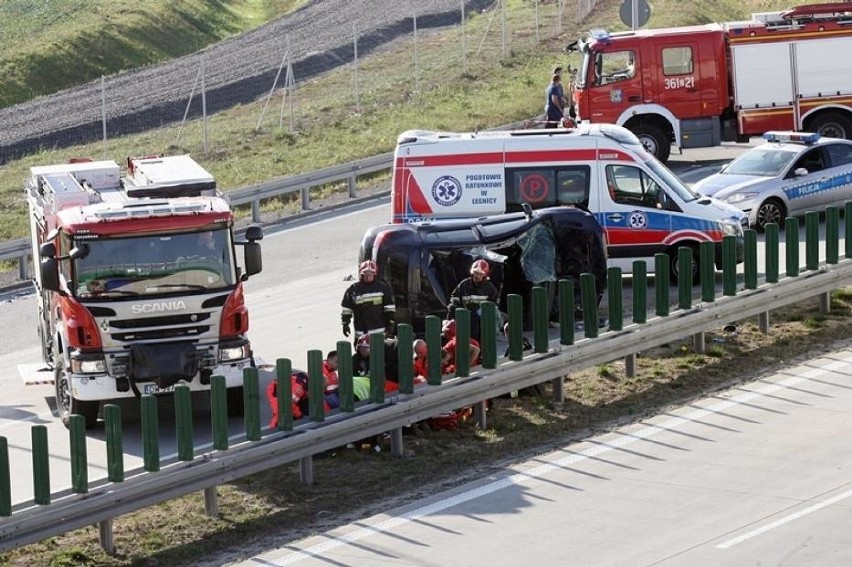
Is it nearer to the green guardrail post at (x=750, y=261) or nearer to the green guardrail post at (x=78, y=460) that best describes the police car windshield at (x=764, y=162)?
the green guardrail post at (x=750, y=261)

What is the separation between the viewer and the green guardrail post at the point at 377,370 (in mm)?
14977

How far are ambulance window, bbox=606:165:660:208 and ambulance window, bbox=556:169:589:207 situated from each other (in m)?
0.31

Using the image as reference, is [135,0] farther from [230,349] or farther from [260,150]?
[230,349]

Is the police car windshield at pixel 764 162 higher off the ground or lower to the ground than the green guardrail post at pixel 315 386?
higher

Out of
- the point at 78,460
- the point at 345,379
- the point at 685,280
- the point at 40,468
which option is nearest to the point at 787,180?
the point at 685,280

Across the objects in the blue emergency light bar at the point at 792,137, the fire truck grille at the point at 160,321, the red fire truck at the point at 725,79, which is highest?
the red fire truck at the point at 725,79

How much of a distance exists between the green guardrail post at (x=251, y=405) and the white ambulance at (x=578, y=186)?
8.22 meters

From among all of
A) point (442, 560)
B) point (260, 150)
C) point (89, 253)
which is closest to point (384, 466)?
point (442, 560)

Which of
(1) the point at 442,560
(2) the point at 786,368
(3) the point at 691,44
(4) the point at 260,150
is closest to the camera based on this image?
(1) the point at 442,560

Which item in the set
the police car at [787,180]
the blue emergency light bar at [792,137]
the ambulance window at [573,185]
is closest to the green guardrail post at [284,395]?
the ambulance window at [573,185]

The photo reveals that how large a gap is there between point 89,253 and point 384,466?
3880 mm

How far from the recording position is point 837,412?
16.4 m

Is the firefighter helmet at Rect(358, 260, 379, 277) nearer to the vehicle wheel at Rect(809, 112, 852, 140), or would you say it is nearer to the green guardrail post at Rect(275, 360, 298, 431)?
the green guardrail post at Rect(275, 360, 298, 431)

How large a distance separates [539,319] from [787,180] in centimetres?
976
